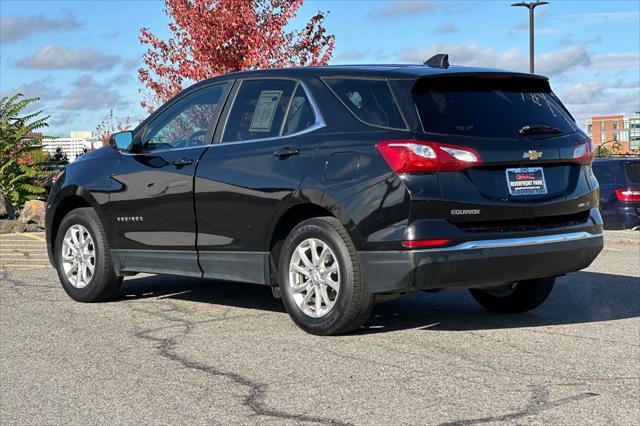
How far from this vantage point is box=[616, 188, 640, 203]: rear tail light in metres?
17.4

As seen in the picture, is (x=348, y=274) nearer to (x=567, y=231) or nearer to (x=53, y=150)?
(x=567, y=231)

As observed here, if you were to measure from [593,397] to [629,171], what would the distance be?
1331 cm

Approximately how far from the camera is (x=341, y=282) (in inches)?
246

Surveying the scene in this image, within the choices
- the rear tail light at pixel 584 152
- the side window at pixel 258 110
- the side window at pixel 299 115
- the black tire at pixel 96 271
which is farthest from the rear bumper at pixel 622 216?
the side window at pixel 299 115

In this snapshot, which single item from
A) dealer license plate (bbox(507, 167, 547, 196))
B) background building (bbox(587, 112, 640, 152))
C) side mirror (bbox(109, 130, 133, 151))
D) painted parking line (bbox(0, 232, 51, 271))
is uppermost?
background building (bbox(587, 112, 640, 152))

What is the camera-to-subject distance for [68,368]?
571 cm

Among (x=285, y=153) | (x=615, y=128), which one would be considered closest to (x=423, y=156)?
(x=285, y=153)

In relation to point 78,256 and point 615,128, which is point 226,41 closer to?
point 78,256

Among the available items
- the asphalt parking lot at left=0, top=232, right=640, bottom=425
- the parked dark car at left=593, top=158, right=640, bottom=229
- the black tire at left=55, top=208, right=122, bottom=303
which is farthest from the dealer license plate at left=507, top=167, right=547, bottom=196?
the parked dark car at left=593, top=158, right=640, bottom=229

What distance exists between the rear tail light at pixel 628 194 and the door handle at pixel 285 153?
39.7 feet

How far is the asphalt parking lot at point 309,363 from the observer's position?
15.5 feet

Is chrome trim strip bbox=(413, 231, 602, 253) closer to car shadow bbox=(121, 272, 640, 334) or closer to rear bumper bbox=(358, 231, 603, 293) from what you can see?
rear bumper bbox=(358, 231, 603, 293)

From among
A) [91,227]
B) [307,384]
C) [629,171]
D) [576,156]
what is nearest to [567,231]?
[576,156]

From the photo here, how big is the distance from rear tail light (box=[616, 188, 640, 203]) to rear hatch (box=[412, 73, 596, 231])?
11.2 meters
